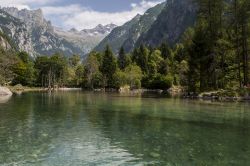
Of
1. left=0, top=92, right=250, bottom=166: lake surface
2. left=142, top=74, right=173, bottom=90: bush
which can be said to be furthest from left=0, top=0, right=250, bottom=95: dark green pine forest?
left=0, top=92, right=250, bottom=166: lake surface

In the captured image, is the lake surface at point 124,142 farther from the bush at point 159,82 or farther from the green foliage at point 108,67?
the green foliage at point 108,67

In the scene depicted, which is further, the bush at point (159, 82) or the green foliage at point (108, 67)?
the green foliage at point (108, 67)

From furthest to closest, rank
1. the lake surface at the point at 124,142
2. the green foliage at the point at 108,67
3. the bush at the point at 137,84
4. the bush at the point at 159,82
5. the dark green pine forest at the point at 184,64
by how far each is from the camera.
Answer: the green foliage at the point at 108,67 < the bush at the point at 137,84 < the bush at the point at 159,82 < the dark green pine forest at the point at 184,64 < the lake surface at the point at 124,142

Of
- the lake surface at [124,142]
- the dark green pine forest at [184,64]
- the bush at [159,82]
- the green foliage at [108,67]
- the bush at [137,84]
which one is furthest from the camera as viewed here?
the green foliage at [108,67]

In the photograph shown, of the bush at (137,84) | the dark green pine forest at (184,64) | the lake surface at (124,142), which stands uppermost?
the dark green pine forest at (184,64)

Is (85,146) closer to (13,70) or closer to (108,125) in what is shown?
(108,125)

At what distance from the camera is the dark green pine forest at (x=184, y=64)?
7588 centimetres

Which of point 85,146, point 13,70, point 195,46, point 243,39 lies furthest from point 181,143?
point 13,70

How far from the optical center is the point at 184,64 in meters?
143

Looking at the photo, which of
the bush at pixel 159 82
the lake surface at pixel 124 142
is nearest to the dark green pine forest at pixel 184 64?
the bush at pixel 159 82

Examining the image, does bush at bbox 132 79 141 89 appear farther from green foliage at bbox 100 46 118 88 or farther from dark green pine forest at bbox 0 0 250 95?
green foliage at bbox 100 46 118 88

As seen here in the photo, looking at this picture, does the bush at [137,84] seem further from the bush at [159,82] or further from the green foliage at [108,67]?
the green foliage at [108,67]

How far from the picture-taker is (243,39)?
73812 millimetres

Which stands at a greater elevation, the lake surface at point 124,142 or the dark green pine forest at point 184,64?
A: the dark green pine forest at point 184,64
